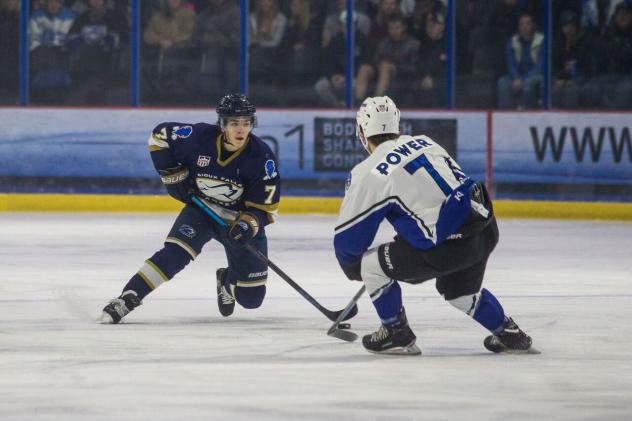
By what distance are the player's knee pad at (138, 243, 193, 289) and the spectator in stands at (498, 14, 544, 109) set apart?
6522 mm

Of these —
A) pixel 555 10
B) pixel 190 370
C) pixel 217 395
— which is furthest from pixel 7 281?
pixel 555 10

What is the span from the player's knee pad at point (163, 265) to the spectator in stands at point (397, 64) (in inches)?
250

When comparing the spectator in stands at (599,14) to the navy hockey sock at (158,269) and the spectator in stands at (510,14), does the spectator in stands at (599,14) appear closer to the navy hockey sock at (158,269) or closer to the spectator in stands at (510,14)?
the spectator in stands at (510,14)

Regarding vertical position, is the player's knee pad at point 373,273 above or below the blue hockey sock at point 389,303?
above

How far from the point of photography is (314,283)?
7.70m

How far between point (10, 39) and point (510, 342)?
801cm

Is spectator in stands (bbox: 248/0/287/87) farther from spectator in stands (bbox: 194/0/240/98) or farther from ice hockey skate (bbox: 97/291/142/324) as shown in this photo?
ice hockey skate (bbox: 97/291/142/324)

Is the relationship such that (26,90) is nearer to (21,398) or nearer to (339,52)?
(339,52)

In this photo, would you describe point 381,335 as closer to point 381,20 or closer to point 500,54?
point 500,54

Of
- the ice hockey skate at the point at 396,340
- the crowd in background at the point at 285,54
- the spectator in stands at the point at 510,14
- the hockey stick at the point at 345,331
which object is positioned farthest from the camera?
the crowd in background at the point at 285,54

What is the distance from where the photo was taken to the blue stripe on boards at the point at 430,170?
5027mm

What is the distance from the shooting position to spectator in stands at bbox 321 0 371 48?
12430 millimetres

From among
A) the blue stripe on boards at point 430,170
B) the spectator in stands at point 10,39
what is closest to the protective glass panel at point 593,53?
the spectator in stands at point 10,39

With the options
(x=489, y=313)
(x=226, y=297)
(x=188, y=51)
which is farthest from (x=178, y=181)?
(x=188, y=51)
